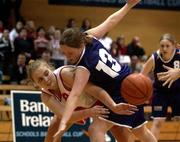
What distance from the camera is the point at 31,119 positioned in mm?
6672

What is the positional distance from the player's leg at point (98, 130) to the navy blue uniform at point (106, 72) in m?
0.07

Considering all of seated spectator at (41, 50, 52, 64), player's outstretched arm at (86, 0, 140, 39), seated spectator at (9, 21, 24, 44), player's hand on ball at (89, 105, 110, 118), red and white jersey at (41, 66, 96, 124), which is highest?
player's outstretched arm at (86, 0, 140, 39)

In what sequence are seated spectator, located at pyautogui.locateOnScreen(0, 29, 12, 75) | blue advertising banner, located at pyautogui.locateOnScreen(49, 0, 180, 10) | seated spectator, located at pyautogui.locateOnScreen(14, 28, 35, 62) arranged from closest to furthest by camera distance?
seated spectator, located at pyautogui.locateOnScreen(0, 29, 12, 75) < seated spectator, located at pyautogui.locateOnScreen(14, 28, 35, 62) < blue advertising banner, located at pyautogui.locateOnScreen(49, 0, 180, 10)

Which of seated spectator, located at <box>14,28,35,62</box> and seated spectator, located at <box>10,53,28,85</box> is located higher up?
seated spectator, located at <box>14,28,35,62</box>

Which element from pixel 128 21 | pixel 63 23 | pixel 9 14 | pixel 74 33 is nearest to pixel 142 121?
pixel 74 33

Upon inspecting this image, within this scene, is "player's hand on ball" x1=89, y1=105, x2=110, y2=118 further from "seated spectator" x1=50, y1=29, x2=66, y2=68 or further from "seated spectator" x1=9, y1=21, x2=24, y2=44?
"seated spectator" x1=9, y1=21, x2=24, y2=44

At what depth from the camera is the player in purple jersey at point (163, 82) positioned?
5.97 metres

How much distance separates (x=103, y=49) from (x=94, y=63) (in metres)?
0.22

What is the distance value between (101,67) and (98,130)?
0.56 m

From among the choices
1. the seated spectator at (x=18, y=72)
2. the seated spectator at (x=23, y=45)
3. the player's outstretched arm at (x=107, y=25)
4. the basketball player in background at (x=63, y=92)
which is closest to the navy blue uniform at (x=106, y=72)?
the basketball player in background at (x=63, y=92)

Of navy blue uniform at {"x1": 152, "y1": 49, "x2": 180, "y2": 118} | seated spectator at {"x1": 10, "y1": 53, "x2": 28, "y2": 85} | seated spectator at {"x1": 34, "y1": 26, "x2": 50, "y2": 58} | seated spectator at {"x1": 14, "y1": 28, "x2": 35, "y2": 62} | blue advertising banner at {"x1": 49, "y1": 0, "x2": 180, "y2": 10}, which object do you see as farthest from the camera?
blue advertising banner at {"x1": 49, "y1": 0, "x2": 180, "y2": 10}

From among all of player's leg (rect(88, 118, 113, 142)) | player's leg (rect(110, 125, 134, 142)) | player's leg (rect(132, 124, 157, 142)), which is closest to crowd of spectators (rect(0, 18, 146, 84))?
player's leg (rect(110, 125, 134, 142))

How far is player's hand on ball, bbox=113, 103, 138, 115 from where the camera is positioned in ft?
13.4

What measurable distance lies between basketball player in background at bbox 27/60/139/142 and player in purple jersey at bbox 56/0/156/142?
112 mm
